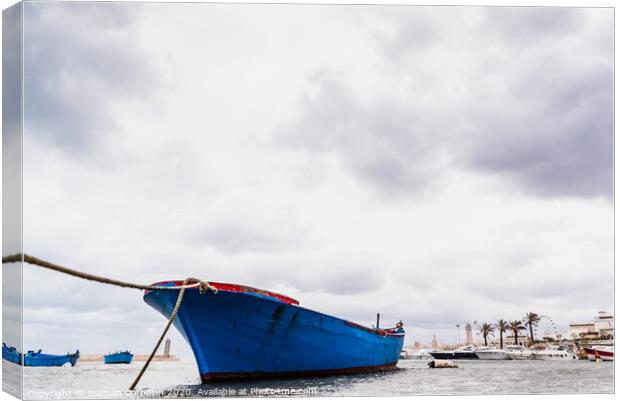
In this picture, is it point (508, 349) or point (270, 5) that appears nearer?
point (270, 5)

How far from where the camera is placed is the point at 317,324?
1869 cm

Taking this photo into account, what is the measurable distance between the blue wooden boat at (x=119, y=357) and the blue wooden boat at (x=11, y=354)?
1040 inches

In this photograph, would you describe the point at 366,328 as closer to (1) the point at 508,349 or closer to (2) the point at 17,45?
(2) the point at 17,45

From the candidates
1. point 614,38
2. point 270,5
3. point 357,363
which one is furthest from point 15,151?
point 357,363

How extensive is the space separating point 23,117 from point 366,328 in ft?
50.5

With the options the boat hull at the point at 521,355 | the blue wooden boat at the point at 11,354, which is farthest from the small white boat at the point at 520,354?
the blue wooden boat at the point at 11,354

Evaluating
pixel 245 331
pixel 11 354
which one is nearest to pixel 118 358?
pixel 245 331

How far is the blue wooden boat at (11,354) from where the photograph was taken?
10.8 metres

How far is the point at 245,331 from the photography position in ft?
56.5

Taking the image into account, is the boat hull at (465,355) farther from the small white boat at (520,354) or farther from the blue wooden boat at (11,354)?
the blue wooden boat at (11,354)

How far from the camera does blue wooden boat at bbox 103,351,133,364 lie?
3684cm

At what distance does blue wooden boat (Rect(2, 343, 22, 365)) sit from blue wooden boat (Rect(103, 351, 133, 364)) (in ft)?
86.6

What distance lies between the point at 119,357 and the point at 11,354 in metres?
28.8

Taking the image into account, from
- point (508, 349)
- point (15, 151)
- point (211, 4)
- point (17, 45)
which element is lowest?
point (508, 349)
